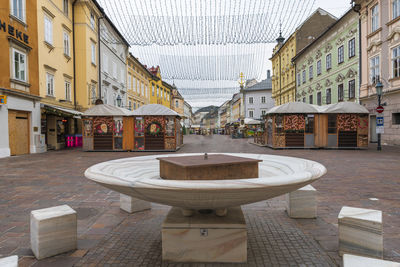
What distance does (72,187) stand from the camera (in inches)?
224

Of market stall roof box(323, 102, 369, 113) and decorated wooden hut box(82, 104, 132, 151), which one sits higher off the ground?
market stall roof box(323, 102, 369, 113)

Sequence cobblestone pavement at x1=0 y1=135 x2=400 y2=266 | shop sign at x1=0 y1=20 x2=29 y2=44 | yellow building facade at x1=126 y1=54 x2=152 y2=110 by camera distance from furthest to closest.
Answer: yellow building facade at x1=126 y1=54 x2=152 y2=110 → shop sign at x1=0 y1=20 x2=29 y2=44 → cobblestone pavement at x1=0 y1=135 x2=400 y2=266

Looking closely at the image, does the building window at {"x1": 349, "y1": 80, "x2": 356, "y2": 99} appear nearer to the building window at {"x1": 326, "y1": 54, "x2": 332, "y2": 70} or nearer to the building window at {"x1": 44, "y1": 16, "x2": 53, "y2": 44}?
the building window at {"x1": 326, "y1": 54, "x2": 332, "y2": 70}

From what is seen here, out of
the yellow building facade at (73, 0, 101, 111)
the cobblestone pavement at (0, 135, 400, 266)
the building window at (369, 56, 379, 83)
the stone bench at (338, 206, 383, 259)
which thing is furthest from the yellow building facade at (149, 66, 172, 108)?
the stone bench at (338, 206, 383, 259)

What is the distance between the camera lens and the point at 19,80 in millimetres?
13125

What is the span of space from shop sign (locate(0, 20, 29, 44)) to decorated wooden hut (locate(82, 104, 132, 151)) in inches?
195

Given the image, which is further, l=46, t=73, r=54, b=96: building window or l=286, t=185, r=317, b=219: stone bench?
l=46, t=73, r=54, b=96: building window

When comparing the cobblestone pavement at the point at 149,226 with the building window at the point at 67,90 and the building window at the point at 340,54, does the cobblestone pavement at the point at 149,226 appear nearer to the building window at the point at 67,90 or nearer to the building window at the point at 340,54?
the building window at the point at 67,90

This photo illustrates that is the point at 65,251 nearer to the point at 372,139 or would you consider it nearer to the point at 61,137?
the point at 61,137

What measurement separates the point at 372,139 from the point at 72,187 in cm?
2251

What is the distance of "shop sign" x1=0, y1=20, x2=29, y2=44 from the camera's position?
477 inches

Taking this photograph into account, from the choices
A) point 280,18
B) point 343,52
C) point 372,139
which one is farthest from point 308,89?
point 280,18

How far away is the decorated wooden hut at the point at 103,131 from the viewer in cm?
1594

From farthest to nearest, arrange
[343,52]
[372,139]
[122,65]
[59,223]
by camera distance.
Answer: [122,65] < [343,52] < [372,139] < [59,223]
